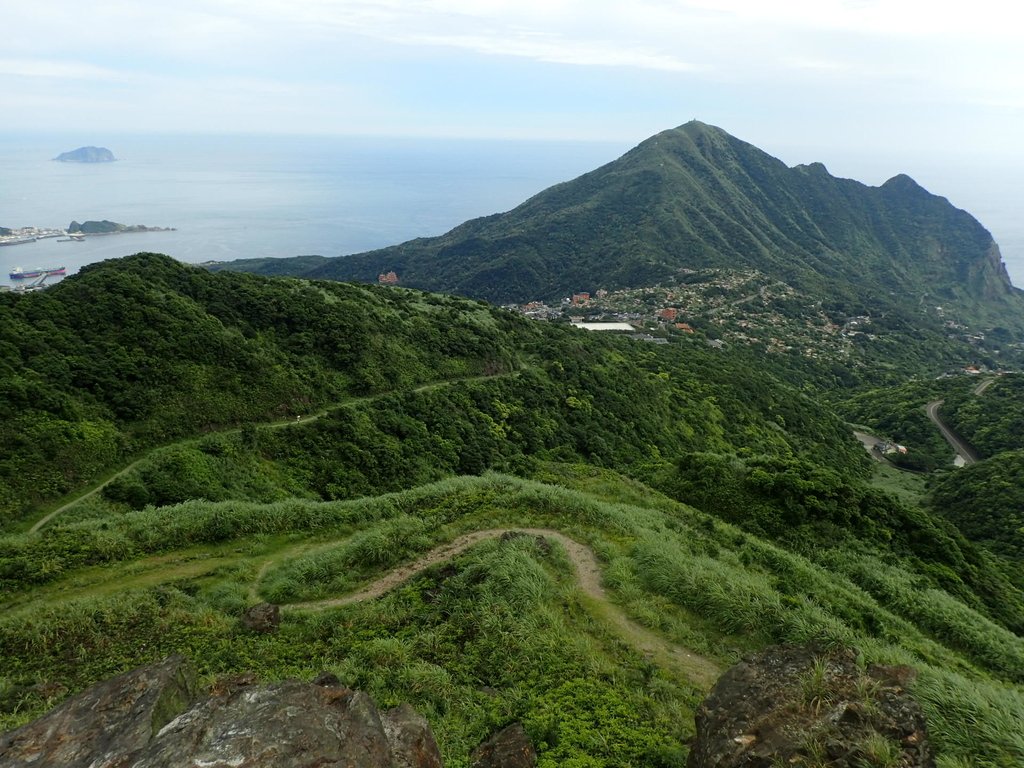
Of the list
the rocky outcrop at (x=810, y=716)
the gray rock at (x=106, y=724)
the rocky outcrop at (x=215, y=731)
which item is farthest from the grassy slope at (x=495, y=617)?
the gray rock at (x=106, y=724)

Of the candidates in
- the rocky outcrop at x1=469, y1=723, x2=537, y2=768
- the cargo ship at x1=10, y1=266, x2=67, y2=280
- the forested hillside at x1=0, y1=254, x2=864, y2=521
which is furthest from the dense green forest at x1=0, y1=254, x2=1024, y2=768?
the cargo ship at x1=10, y1=266, x2=67, y2=280

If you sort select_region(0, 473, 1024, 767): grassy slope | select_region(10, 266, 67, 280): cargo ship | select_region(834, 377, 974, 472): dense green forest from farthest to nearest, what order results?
select_region(10, 266, 67, 280): cargo ship, select_region(834, 377, 974, 472): dense green forest, select_region(0, 473, 1024, 767): grassy slope

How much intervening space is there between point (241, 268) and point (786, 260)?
614 ft

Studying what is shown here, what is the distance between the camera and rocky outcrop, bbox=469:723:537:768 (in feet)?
27.7

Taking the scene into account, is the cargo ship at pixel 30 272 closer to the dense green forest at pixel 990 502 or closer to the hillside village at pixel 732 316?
the hillside village at pixel 732 316

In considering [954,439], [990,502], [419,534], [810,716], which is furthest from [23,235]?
[954,439]

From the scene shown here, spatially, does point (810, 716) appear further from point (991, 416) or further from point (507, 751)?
point (991, 416)

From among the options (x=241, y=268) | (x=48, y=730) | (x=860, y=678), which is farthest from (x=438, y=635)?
(x=241, y=268)

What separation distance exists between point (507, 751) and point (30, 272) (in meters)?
190

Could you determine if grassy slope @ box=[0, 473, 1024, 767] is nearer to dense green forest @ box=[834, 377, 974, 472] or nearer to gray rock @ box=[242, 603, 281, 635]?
gray rock @ box=[242, 603, 281, 635]

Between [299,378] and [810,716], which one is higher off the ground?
[299,378]

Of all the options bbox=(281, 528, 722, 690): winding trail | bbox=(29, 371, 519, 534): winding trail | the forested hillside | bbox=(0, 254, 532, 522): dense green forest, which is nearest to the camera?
bbox=(281, 528, 722, 690): winding trail

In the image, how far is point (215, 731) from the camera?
21.9 ft

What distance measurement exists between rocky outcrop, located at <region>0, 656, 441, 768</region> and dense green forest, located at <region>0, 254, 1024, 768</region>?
2122mm
